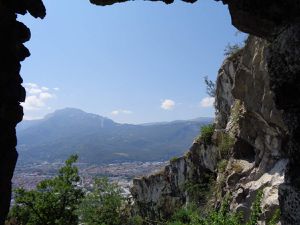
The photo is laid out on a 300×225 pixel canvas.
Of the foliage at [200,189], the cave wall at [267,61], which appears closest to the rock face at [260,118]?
the cave wall at [267,61]

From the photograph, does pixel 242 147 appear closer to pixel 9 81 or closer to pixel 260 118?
pixel 260 118

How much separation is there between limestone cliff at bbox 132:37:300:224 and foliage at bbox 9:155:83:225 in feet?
36.6

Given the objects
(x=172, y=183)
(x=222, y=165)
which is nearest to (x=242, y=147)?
(x=222, y=165)

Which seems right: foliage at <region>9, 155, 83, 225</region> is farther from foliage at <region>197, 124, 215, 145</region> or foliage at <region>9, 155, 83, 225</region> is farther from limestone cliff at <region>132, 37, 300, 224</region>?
foliage at <region>197, 124, 215, 145</region>

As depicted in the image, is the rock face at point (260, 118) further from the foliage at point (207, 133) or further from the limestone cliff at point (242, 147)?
the foliage at point (207, 133)

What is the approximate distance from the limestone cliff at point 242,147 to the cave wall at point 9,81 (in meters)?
9.59

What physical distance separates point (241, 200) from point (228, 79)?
10106 mm

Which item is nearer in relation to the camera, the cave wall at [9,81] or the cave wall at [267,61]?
the cave wall at [267,61]

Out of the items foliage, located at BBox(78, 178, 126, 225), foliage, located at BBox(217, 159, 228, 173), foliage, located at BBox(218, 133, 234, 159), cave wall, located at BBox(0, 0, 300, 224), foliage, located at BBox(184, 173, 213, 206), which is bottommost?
foliage, located at BBox(78, 178, 126, 225)

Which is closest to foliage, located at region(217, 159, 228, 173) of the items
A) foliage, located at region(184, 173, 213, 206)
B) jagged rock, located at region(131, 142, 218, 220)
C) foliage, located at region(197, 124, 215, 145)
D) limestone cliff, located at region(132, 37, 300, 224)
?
limestone cliff, located at region(132, 37, 300, 224)

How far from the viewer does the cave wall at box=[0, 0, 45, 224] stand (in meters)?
11.4

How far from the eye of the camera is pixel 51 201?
108 feet

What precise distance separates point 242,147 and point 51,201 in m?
15.8

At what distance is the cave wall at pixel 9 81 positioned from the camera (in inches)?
447
